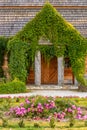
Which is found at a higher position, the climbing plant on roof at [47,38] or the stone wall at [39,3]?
the stone wall at [39,3]

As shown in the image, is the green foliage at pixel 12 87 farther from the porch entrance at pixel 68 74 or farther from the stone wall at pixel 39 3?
the stone wall at pixel 39 3

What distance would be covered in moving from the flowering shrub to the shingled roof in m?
18.1

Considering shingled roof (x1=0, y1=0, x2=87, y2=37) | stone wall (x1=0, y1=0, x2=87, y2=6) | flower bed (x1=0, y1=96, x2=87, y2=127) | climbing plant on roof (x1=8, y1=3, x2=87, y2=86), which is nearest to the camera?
flower bed (x1=0, y1=96, x2=87, y2=127)

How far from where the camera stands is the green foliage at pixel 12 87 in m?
31.9

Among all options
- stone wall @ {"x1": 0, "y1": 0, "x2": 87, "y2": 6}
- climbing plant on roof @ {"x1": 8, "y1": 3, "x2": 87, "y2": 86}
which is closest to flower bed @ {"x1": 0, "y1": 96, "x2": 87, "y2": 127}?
climbing plant on roof @ {"x1": 8, "y1": 3, "x2": 87, "y2": 86}

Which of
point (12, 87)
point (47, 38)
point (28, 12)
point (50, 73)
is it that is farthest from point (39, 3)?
point (12, 87)

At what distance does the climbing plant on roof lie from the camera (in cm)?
3494

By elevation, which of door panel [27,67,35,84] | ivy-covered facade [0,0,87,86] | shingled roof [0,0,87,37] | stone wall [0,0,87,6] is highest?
stone wall [0,0,87,6]

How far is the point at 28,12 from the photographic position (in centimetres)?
4138

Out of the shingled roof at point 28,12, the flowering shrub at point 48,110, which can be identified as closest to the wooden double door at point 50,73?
the shingled roof at point 28,12

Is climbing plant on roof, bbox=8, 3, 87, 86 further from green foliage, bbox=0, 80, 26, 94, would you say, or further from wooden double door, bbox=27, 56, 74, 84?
wooden double door, bbox=27, 56, 74, 84

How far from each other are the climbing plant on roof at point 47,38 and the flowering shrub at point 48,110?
557 inches

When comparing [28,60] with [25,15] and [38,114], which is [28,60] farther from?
[38,114]

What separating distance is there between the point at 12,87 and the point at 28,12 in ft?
35.2
